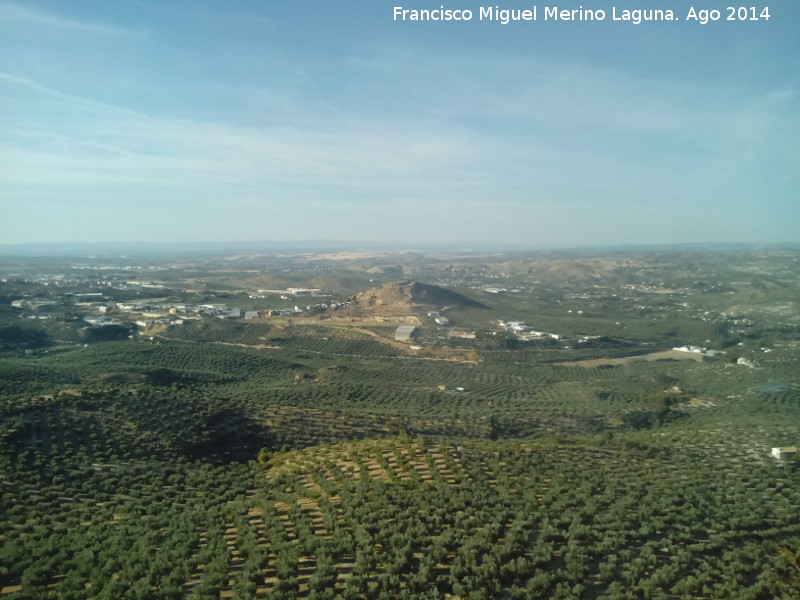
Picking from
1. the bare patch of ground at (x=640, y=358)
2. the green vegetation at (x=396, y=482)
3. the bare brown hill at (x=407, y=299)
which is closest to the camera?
the green vegetation at (x=396, y=482)

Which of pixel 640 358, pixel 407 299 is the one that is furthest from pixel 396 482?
pixel 407 299

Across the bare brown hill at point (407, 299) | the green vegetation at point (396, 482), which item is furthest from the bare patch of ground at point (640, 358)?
the bare brown hill at point (407, 299)

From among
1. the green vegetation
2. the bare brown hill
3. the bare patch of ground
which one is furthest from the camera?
the bare brown hill

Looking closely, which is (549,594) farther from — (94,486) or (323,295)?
(323,295)

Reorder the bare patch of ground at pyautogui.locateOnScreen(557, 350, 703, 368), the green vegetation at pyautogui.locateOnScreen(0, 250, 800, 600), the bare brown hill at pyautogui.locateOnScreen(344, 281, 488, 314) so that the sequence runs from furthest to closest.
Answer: the bare brown hill at pyautogui.locateOnScreen(344, 281, 488, 314) → the bare patch of ground at pyautogui.locateOnScreen(557, 350, 703, 368) → the green vegetation at pyautogui.locateOnScreen(0, 250, 800, 600)

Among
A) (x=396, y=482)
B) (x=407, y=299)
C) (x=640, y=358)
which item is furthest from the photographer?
(x=407, y=299)

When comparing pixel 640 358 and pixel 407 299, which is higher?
pixel 407 299

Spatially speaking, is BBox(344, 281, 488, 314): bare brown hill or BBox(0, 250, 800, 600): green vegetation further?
BBox(344, 281, 488, 314): bare brown hill

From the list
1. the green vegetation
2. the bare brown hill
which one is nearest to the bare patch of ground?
the green vegetation

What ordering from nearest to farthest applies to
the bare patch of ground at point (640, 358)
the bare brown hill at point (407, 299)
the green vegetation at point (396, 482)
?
1. the green vegetation at point (396, 482)
2. the bare patch of ground at point (640, 358)
3. the bare brown hill at point (407, 299)

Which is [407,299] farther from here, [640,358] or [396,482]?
[396,482]

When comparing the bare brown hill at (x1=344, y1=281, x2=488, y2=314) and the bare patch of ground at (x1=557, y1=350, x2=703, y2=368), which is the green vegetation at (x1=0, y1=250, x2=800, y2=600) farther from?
the bare brown hill at (x1=344, y1=281, x2=488, y2=314)

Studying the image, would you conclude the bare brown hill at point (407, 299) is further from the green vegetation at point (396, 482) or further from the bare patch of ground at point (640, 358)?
the green vegetation at point (396, 482)
